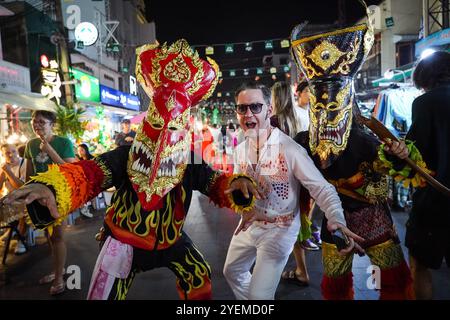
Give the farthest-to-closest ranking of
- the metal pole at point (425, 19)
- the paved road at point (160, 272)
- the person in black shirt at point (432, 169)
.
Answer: the metal pole at point (425, 19), the paved road at point (160, 272), the person in black shirt at point (432, 169)

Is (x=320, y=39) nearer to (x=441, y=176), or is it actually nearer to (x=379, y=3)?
(x=441, y=176)

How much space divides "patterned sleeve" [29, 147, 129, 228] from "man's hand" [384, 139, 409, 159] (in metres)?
1.50

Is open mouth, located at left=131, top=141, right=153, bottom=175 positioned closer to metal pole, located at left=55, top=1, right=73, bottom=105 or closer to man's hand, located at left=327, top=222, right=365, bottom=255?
man's hand, located at left=327, top=222, right=365, bottom=255

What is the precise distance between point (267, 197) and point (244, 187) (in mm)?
412

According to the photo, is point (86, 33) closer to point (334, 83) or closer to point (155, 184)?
point (334, 83)

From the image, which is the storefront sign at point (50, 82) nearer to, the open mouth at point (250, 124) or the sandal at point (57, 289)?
the sandal at point (57, 289)

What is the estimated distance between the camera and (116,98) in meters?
17.1

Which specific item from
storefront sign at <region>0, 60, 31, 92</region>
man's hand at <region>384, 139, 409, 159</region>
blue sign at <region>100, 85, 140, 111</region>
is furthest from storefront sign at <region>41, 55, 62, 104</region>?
man's hand at <region>384, 139, 409, 159</region>

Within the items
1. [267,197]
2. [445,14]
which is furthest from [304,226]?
[445,14]

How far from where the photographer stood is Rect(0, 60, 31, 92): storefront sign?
9.27 m

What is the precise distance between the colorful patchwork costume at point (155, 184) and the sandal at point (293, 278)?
1755mm

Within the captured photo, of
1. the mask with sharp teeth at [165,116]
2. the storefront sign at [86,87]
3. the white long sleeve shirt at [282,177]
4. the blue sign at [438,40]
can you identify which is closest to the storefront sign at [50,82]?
the storefront sign at [86,87]

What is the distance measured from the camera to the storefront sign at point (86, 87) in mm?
13177
